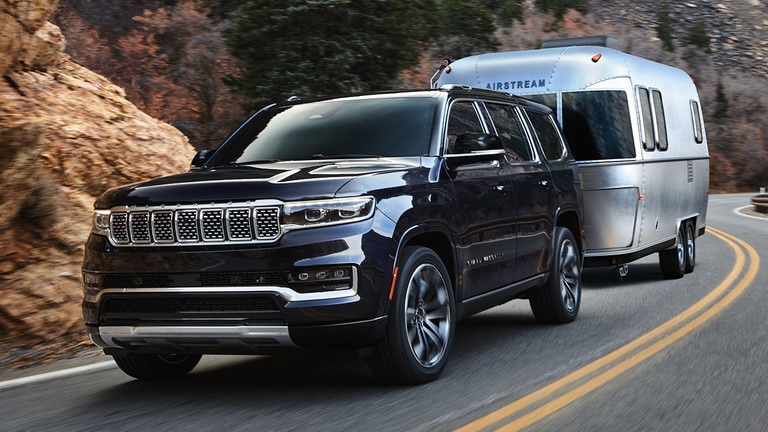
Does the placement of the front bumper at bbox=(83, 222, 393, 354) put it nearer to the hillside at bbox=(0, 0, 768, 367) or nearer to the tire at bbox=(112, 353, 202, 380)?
the tire at bbox=(112, 353, 202, 380)

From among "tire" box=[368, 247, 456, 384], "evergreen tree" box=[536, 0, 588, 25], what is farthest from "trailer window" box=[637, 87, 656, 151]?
"evergreen tree" box=[536, 0, 588, 25]

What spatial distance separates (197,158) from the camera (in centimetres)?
773

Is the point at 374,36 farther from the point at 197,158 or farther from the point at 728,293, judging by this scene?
the point at 197,158

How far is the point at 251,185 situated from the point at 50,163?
5255mm

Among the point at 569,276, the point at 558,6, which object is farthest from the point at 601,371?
the point at 558,6

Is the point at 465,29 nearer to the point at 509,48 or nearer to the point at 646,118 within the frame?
the point at 509,48

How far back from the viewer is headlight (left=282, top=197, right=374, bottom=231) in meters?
5.84

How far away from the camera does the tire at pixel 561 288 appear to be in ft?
30.1

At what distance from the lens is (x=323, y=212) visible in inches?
231

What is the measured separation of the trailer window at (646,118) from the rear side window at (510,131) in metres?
3.78

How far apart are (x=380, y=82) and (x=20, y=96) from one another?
17656 millimetres

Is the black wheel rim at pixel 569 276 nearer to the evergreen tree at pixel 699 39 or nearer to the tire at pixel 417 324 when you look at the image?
the tire at pixel 417 324

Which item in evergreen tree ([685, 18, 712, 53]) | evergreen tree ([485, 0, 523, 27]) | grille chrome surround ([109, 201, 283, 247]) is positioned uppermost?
grille chrome surround ([109, 201, 283, 247])

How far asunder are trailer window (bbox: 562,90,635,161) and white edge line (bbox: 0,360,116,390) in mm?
6360
